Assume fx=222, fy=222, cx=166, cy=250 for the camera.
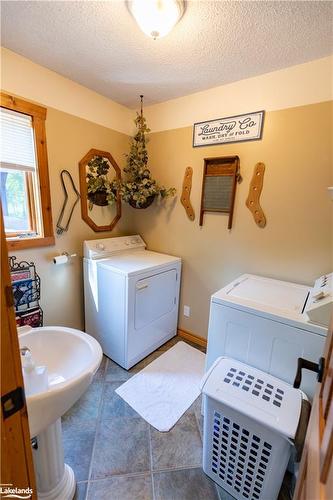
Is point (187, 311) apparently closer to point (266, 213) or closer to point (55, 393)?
point (266, 213)

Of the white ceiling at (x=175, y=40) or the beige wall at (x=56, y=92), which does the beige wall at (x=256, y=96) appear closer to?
the white ceiling at (x=175, y=40)

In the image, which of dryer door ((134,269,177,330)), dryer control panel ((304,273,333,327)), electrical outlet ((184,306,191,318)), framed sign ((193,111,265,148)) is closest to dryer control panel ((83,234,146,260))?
dryer door ((134,269,177,330))

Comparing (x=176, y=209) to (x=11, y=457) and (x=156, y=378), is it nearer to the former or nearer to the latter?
(x=156, y=378)

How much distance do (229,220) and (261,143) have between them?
0.68 meters

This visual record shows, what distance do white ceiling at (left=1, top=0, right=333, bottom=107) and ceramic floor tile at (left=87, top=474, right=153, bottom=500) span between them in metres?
2.56

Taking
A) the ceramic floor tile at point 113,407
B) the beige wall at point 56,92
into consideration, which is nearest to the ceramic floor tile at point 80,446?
the ceramic floor tile at point 113,407

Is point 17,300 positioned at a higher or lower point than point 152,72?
lower

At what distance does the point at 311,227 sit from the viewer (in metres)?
1.71

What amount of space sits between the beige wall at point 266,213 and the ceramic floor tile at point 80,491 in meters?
1.53

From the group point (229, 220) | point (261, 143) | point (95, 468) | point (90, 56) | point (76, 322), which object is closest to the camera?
point (95, 468)

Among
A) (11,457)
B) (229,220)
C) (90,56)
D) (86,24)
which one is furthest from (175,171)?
(11,457)

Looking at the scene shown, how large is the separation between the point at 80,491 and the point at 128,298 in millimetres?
1109

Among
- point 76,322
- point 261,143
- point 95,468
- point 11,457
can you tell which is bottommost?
point 95,468

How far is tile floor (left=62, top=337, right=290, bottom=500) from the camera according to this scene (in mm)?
1182
